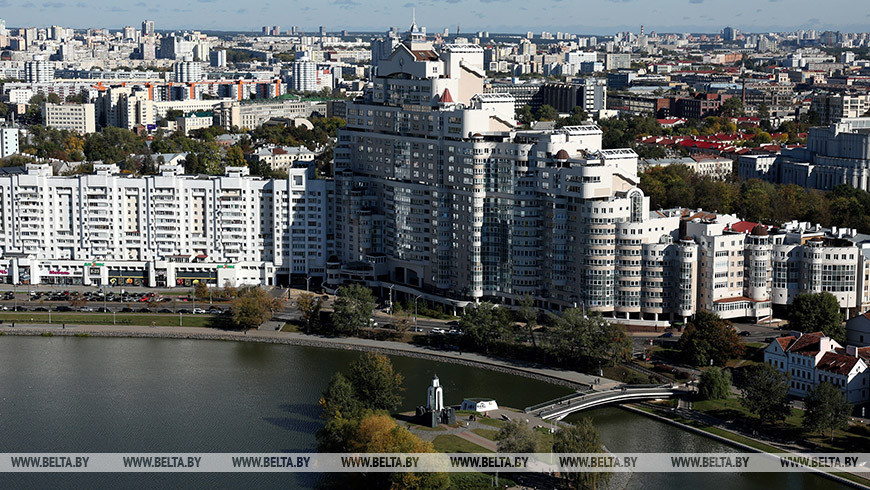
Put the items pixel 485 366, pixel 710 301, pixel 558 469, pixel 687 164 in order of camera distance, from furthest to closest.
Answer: pixel 687 164 < pixel 710 301 < pixel 485 366 < pixel 558 469

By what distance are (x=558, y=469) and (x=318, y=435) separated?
470 cm

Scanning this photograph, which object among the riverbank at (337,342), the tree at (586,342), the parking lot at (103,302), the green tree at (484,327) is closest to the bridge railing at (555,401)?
the riverbank at (337,342)

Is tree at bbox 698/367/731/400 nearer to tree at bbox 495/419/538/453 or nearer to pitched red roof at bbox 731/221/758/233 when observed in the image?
tree at bbox 495/419/538/453

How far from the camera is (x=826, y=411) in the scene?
25.5m

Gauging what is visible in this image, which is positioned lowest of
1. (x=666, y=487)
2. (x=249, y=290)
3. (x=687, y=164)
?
(x=666, y=487)

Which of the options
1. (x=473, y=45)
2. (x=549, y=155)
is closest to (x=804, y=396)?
(x=549, y=155)

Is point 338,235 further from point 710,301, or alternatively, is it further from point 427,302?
point 710,301

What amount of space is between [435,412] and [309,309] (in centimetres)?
1030

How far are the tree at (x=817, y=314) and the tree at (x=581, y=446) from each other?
33.5 feet

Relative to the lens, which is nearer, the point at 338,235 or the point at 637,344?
the point at 637,344

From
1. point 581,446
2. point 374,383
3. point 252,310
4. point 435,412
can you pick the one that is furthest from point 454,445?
point 252,310

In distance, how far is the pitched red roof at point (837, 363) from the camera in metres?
28.1

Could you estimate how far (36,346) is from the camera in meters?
34.9

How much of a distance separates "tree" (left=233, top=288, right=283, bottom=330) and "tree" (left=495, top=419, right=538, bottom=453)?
12.9m
